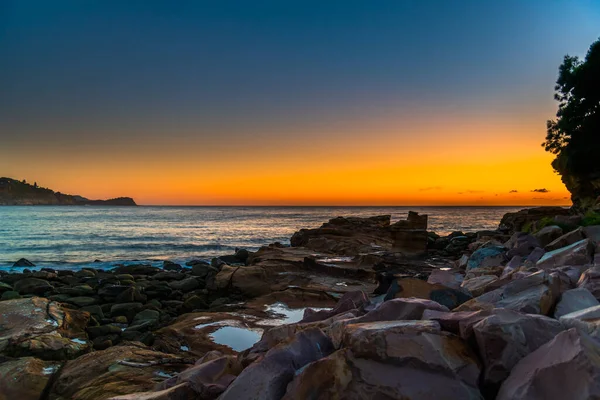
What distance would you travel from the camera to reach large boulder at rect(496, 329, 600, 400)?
2.07m

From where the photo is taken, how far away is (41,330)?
19.1 feet

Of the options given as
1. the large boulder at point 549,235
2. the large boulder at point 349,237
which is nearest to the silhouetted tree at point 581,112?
the large boulder at point 349,237

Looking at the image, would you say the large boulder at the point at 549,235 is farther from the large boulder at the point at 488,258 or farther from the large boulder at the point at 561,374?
the large boulder at the point at 561,374

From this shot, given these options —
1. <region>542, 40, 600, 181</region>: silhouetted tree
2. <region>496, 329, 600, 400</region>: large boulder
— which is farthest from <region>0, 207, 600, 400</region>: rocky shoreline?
<region>542, 40, 600, 181</region>: silhouetted tree

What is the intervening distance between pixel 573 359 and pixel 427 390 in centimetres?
83

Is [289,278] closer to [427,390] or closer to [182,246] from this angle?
[427,390]

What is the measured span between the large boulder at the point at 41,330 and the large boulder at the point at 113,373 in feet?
2.36

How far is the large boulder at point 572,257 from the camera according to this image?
5.79m

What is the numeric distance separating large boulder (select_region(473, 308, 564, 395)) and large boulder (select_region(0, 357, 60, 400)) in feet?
14.6

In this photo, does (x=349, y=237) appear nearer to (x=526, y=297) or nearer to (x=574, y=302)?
(x=526, y=297)

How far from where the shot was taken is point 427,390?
7.72 feet

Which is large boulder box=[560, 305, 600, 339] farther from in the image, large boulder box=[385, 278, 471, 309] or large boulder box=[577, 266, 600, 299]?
large boulder box=[385, 278, 471, 309]

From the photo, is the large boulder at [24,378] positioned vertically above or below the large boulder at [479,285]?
below

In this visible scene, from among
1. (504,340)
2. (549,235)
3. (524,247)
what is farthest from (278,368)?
(549,235)
